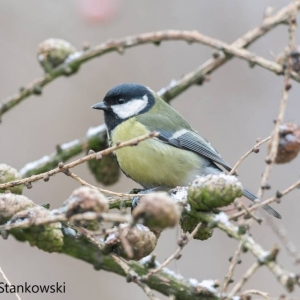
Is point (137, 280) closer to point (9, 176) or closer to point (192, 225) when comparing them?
point (192, 225)

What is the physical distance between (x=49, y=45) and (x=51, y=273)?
2.03 metres

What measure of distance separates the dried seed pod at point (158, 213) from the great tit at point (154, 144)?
4.45ft

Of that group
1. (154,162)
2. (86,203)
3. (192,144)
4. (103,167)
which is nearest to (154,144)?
(154,162)

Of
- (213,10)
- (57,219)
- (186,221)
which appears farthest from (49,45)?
(213,10)

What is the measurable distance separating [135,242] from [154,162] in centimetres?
115

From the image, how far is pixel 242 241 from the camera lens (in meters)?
0.88

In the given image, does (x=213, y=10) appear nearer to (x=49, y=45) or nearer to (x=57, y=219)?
(x=49, y=45)

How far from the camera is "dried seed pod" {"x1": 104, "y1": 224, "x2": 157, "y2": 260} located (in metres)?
1.05

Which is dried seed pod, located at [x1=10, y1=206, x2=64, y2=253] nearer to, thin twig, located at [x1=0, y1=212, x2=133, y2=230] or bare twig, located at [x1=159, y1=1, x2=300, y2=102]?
thin twig, located at [x1=0, y1=212, x2=133, y2=230]

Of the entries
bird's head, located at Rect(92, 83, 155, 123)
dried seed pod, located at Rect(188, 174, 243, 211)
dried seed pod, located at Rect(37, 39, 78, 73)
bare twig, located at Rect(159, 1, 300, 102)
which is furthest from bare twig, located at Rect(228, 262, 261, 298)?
bird's head, located at Rect(92, 83, 155, 123)

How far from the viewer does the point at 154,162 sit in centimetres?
219

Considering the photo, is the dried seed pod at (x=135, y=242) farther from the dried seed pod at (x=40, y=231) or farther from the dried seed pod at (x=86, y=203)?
the dried seed pod at (x=86, y=203)

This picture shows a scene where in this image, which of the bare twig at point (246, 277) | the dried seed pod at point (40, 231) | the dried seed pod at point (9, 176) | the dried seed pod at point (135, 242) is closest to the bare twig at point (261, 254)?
the bare twig at point (246, 277)

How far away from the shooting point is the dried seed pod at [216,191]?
3.45 ft
